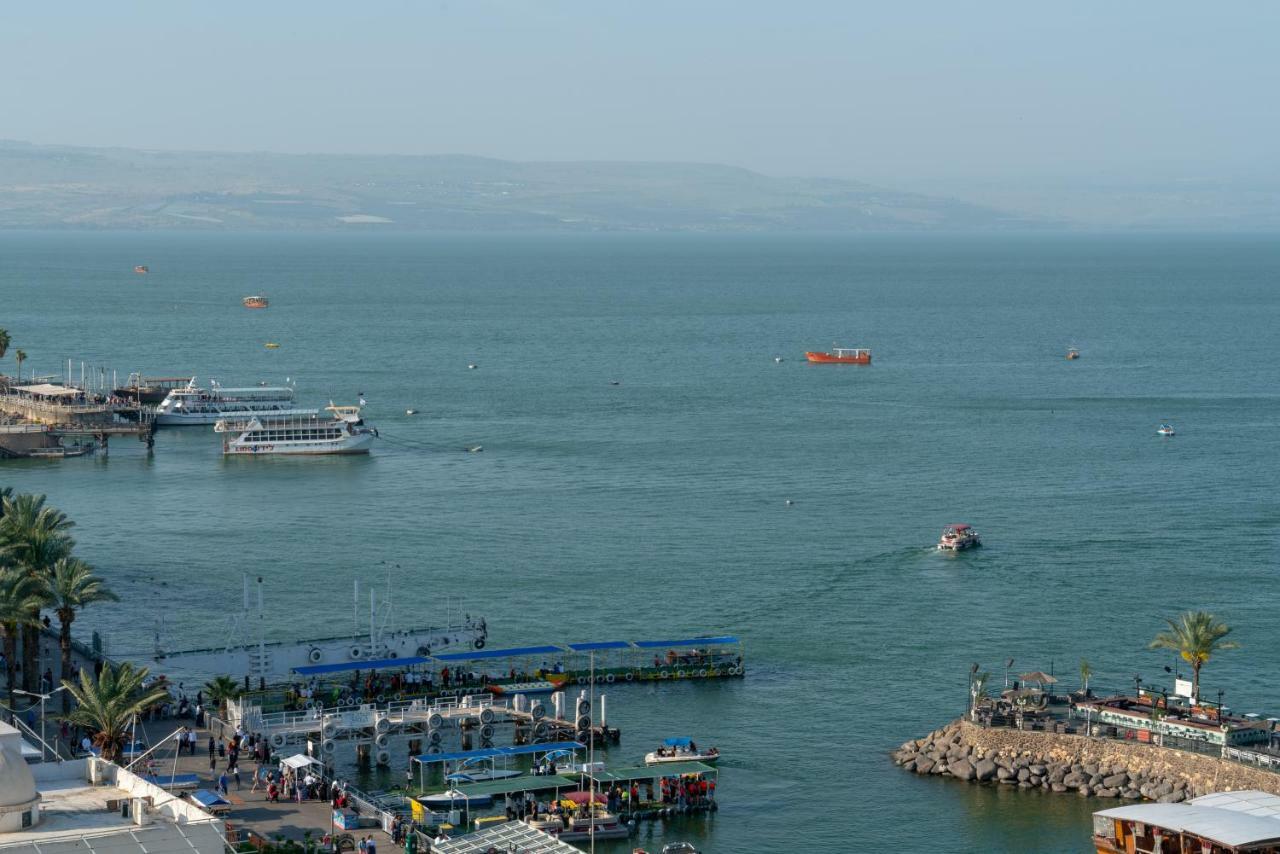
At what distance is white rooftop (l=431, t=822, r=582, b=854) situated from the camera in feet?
138

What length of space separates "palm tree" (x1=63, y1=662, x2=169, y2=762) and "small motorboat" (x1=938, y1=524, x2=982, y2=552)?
41.4 meters

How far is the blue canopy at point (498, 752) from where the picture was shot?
51000 mm

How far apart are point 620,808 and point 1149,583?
33.5 meters

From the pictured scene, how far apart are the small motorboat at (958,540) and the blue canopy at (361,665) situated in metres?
28.2

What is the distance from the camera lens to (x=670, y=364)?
170 m

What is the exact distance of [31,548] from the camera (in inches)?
2156

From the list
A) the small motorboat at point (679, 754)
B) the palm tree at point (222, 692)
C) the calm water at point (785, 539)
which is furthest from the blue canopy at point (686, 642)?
the palm tree at point (222, 692)

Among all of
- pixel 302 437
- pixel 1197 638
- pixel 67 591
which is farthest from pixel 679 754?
pixel 302 437

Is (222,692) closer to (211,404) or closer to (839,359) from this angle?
(211,404)

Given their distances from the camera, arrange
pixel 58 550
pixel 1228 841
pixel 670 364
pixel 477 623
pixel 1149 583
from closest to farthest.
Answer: pixel 1228 841 < pixel 58 550 < pixel 477 623 < pixel 1149 583 < pixel 670 364

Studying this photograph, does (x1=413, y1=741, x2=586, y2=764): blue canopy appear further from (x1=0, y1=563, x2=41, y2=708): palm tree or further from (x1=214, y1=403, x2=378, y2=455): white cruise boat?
(x1=214, y1=403, x2=378, y2=455): white cruise boat

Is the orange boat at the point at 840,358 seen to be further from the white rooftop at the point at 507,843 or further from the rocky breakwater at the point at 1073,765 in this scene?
the white rooftop at the point at 507,843

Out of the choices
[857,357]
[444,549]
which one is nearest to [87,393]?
[444,549]

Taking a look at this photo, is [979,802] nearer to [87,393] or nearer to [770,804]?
[770,804]
